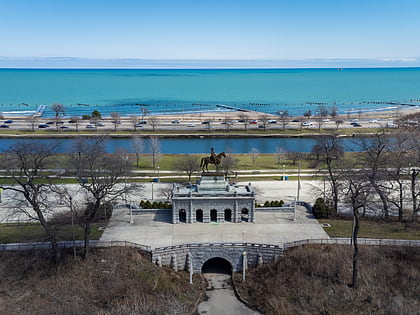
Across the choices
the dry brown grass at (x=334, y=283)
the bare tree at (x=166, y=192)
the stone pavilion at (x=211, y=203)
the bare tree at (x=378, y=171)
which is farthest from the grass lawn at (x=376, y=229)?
the bare tree at (x=166, y=192)

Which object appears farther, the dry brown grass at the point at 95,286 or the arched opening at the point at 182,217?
the arched opening at the point at 182,217

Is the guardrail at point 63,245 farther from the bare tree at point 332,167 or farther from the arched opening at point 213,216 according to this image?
the bare tree at point 332,167

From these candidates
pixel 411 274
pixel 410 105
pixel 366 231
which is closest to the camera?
pixel 411 274

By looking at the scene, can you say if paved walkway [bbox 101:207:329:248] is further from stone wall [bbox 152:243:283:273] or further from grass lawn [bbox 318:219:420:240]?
grass lawn [bbox 318:219:420:240]

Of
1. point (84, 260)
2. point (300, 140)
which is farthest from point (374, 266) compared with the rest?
point (300, 140)

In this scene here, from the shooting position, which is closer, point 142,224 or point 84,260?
point 84,260

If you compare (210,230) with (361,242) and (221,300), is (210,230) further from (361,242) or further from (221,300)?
(361,242)

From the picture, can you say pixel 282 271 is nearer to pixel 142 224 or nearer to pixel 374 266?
pixel 374 266

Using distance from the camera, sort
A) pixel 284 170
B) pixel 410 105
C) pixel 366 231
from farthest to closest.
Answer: pixel 410 105 < pixel 284 170 < pixel 366 231
